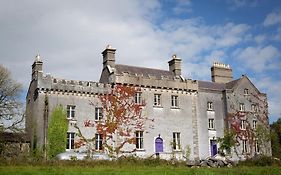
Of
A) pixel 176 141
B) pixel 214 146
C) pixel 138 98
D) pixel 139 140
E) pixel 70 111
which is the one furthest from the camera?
pixel 214 146

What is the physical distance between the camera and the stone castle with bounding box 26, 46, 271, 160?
37.4 meters

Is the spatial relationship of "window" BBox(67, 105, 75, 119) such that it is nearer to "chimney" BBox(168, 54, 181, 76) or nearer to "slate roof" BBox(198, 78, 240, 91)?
"chimney" BBox(168, 54, 181, 76)

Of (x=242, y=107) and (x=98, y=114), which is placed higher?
(x=242, y=107)

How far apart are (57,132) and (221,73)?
26.6 meters

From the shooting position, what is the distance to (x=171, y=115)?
1650 inches

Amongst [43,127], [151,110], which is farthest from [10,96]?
[151,110]

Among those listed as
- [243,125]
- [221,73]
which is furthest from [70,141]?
[221,73]

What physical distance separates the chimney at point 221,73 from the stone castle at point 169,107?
185 cm

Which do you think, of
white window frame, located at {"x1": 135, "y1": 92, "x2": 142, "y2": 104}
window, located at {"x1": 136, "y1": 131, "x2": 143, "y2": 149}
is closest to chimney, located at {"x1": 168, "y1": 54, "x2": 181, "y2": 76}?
white window frame, located at {"x1": 135, "y1": 92, "x2": 142, "y2": 104}

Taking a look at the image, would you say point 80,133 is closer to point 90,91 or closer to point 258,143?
point 90,91

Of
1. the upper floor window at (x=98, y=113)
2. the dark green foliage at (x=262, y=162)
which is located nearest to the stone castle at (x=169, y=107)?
the upper floor window at (x=98, y=113)

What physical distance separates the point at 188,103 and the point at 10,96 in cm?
1950

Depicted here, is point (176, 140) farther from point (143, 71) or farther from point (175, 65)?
point (175, 65)

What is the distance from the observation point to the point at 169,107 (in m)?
42.0
